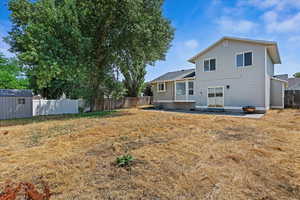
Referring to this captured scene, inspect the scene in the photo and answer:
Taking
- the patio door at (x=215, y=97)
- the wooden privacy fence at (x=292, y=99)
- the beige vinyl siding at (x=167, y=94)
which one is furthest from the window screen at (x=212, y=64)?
the wooden privacy fence at (x=292, y=99)

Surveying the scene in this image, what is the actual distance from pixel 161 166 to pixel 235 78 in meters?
12.1

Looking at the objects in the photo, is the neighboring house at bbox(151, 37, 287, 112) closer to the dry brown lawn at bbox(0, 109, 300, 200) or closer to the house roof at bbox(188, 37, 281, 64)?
the house roof at bbox(188, 37, 281, 64)

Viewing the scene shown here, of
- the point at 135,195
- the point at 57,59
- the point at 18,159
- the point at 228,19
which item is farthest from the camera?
the point at 228,19

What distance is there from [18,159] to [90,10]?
10.6 m

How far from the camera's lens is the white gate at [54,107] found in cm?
1212

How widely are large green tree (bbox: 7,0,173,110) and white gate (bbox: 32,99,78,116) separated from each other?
245cm

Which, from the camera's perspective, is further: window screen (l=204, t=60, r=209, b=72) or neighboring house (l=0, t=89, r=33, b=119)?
window screen (l=204, t=60, r=209, b=72)

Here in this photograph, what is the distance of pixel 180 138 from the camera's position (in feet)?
16.7

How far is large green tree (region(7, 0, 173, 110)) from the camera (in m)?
9.01

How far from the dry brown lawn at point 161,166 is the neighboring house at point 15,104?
7641 millimetres

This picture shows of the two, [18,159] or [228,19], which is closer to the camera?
[18,159]

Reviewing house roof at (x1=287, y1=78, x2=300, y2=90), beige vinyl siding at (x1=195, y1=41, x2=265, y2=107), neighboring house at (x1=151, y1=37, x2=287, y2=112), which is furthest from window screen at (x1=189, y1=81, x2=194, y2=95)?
house roof at (x1=287, y1=78, x2=300, y2=90)

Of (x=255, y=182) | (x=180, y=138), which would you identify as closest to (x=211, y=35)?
(x=180, y=138)

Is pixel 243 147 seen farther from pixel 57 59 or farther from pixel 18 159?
pixel 57 59
